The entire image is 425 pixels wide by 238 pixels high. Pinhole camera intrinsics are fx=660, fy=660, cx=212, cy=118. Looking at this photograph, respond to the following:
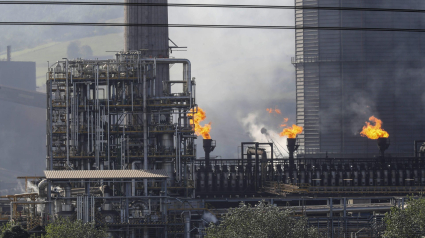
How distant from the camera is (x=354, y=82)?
83.8 m

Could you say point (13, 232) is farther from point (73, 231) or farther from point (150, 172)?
point (150, 172)

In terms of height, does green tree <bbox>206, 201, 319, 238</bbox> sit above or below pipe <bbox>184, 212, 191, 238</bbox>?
above

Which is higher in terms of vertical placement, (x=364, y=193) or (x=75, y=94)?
(x=75, y=94)

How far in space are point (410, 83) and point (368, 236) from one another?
150 ft

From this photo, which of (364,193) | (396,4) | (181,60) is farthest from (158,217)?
(396,4)

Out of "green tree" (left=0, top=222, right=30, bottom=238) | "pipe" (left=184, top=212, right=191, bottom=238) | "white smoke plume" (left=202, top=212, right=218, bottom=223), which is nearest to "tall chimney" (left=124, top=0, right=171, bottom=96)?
"white smoke plume" (left=202, top=212, right=218, bottom=223)

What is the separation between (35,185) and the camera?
4147 centimetres

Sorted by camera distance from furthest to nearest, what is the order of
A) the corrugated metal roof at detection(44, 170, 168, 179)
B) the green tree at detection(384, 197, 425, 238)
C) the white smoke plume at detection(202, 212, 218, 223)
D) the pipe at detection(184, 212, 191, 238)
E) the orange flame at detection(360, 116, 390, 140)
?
the orange flame at detection(360, 116, 390, 140)
the white smoke plume at detection(202, 212, 218, 223)
the pipe at detection(184, 212, 191, 238)
the corrugated metal roof at detection(44, 170, 168, 179)
the green tree at detection(384, 197, 425, 238)

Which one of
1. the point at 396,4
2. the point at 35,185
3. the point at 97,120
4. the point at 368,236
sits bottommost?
the point at 368,236

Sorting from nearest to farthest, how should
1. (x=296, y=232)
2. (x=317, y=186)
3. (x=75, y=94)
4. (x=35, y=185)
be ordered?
(x=296, y=232) → (x=35, y=185) → (x=75, y=94) → (x=317, y=186)

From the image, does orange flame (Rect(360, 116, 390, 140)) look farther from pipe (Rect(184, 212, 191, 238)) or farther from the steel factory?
pipe (Rect(184, 212, 191, 238))

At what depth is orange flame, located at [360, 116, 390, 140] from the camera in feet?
239

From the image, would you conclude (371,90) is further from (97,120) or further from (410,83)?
(97,120)

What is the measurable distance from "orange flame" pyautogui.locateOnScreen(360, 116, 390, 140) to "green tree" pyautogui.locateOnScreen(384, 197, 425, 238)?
39.0m
